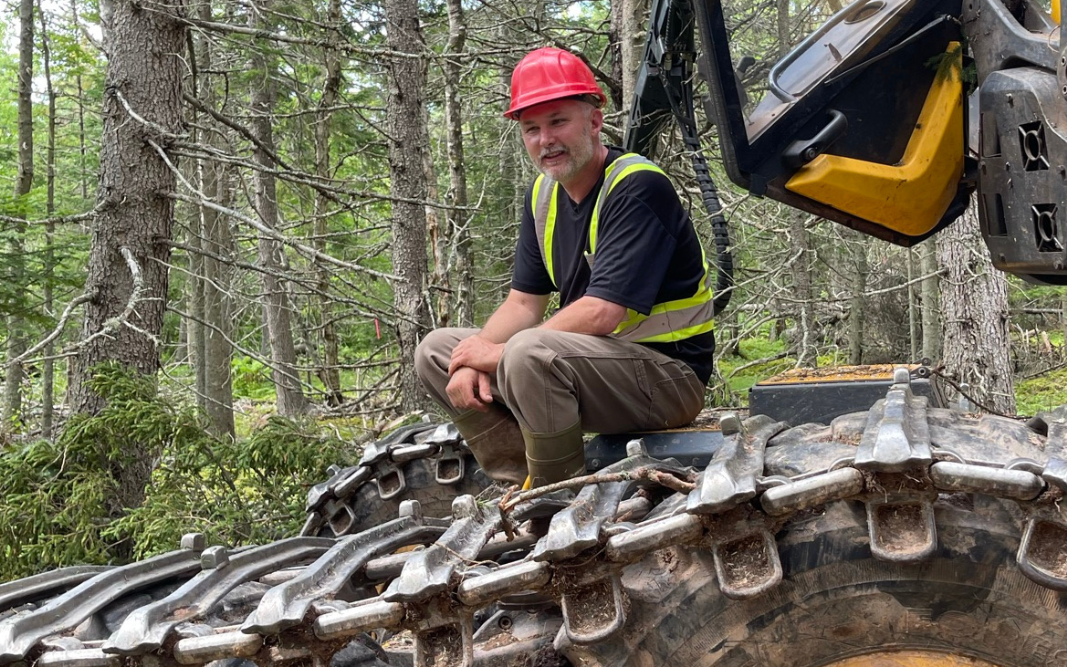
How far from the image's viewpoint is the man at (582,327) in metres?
3.21

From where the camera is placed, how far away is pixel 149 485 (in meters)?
5.67

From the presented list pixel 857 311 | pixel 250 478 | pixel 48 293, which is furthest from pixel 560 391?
pixel 857 311

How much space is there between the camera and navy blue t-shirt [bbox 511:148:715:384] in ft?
11.0

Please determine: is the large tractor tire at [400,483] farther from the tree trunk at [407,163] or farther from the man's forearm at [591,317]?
the tree trunk at [407,163]

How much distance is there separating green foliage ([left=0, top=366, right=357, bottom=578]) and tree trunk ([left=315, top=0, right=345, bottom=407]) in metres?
0.66

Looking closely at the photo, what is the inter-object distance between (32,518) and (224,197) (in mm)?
8490

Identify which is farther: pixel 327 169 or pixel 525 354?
pixel 327 169

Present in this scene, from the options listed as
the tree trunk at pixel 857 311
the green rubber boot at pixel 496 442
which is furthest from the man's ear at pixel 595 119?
the tree trunk at pixel 857 311

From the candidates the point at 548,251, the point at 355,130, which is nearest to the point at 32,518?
the point at 548,251

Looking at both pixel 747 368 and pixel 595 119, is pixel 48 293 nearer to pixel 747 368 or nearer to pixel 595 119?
pixel 747 368

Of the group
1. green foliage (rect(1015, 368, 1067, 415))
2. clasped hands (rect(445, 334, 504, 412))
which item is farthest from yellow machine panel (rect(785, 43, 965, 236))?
green foliage (rect(1015, 368, 1067, 415))

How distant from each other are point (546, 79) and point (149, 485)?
3.64 m

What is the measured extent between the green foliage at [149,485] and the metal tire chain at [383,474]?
3.73 ft

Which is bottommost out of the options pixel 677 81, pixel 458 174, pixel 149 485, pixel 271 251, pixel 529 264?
pixel 149 485
